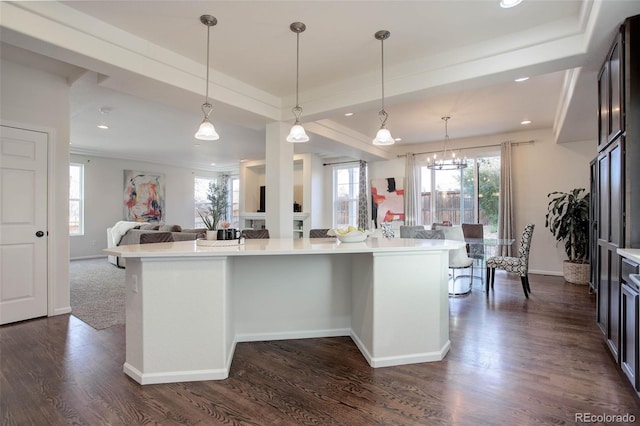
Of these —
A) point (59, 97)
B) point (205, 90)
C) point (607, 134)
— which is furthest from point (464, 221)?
point (59, 97)

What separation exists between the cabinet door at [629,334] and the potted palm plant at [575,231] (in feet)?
12.3

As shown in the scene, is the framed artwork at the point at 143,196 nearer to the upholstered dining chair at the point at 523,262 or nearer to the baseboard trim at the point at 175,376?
the baseboard trim at the point at 175,376

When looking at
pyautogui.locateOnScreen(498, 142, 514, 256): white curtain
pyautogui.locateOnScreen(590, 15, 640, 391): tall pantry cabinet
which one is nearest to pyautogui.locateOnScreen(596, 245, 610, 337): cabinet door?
pyautogui.locateOnScreen(590, 15, 640, 391): tall pantry cabinet

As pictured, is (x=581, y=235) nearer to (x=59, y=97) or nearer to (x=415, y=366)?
(x=415, y=366)

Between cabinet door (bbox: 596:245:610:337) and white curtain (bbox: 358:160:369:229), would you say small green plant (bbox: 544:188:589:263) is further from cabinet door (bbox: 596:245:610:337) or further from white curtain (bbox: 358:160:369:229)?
white curtain (bbox: 358:160:369:229)

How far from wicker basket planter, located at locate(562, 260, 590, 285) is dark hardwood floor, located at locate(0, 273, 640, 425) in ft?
8.74

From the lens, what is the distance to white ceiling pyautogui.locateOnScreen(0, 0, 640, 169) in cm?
253

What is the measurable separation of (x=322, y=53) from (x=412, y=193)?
16.1ft

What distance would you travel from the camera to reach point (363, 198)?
8211mm

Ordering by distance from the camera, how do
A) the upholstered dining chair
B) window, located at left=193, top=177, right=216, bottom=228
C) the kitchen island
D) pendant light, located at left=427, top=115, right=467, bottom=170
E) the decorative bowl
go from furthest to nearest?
1. window, located at left=193, top=177, right=216, bottom=228
2. pendant light, located at left=427, top=115, right=467, bottom=170
3. the upholstered dining chair
4. the decorative bowl
5. the kitchen island

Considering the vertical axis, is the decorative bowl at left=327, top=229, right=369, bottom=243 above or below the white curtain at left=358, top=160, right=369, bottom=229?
below

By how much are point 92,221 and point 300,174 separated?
5683 millimetres

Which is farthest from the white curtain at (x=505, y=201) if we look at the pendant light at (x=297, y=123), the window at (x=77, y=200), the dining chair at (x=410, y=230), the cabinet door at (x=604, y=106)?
the window at (x=77, y=200)

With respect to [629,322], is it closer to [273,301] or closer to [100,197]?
[273,301]
